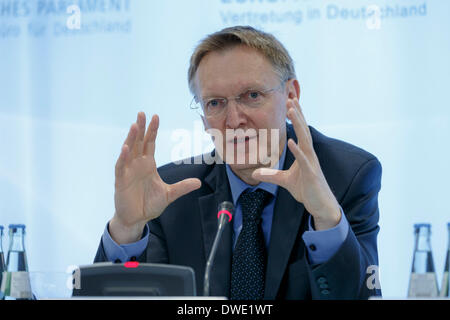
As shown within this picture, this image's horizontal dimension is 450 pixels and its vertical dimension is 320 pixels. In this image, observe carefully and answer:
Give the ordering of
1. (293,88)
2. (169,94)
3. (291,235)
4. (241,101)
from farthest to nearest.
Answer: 1. (169,94)
2. (293,88)
3. (241,101)
4. (291,235)

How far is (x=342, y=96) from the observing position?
3.39 m

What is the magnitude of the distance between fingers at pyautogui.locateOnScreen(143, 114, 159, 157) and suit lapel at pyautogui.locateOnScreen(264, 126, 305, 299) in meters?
0.52

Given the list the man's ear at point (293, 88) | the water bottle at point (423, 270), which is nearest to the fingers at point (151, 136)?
the man's ear at point (293, 88)

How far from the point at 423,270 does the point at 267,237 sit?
635mm

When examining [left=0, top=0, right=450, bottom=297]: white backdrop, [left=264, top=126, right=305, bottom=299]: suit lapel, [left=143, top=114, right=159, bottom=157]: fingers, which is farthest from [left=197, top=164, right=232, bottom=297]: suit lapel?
[left=0, top=0, right=450, bottom=297]: white backdrop

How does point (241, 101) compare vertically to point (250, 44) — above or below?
below

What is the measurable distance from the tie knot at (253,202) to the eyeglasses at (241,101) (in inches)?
13.5

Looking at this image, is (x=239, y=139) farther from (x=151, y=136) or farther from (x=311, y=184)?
(x=311, y=184)

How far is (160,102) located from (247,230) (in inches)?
73.1

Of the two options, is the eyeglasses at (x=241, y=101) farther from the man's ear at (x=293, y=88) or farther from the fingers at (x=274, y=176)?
the fingers at (x=274, y=176)

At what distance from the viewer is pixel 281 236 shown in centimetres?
193

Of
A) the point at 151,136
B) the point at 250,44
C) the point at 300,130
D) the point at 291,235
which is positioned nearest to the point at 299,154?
the point at 300,130

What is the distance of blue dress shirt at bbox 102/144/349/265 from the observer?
5.36 feet

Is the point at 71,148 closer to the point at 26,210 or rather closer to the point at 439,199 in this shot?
the point at 26,210
